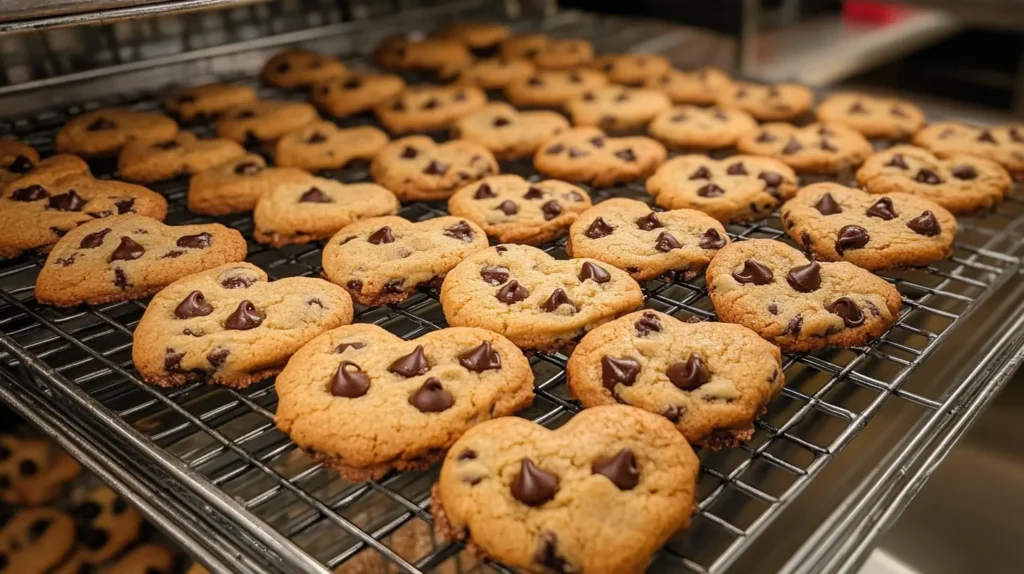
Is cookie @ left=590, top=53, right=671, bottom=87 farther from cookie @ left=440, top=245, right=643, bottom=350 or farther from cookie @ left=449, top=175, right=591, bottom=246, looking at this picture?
cookie @ left=440, top=245, right=643, bottom=350

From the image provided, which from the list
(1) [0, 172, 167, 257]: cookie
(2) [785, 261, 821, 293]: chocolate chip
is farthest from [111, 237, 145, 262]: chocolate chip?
(2) [785, 261, 821, 293]: chocolate chip

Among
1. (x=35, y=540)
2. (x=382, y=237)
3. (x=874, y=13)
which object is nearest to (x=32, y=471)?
(x=35, y=540)

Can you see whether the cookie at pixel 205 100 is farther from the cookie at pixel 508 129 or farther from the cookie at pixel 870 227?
the cookie at pixel 870 227

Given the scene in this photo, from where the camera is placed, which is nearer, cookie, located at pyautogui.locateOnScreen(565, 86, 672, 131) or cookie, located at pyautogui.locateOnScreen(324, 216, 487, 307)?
cookie, located at pyautogui.locateOnScreen(324, 216, 487, 307)

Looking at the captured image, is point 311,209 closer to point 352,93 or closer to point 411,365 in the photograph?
point 411,365

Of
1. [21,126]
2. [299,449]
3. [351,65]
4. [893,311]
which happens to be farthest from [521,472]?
[351,65]

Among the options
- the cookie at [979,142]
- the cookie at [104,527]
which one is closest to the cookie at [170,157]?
the cookie at [104,527]

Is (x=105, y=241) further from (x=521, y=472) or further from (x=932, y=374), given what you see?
(x=932, y=374)
